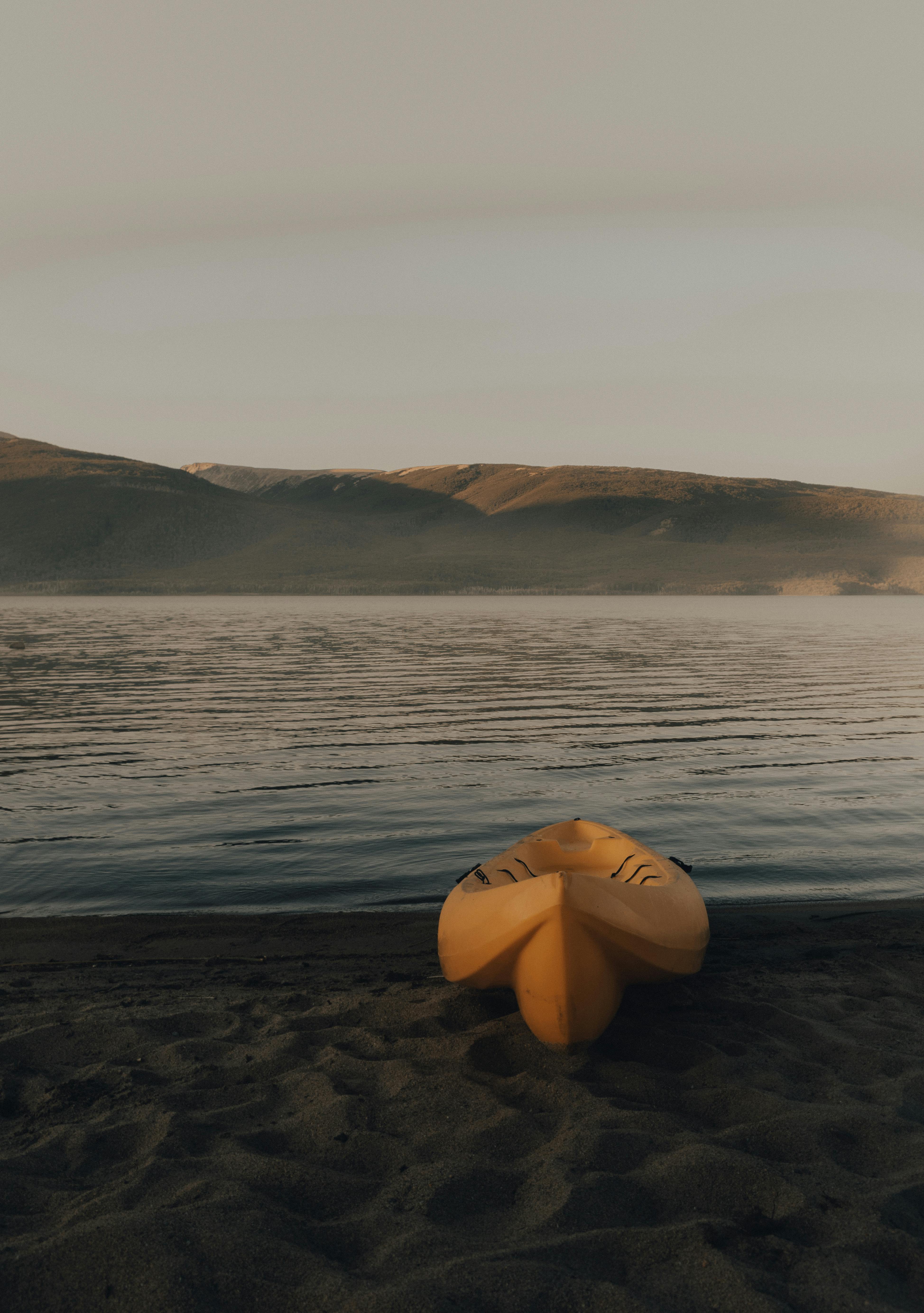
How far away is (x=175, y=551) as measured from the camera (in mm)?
179375

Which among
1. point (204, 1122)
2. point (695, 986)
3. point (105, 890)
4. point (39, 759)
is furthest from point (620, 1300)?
point (39, 759)

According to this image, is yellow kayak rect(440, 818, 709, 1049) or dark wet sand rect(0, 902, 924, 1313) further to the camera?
yellow kayak rect(440, 818, 709, 1049)

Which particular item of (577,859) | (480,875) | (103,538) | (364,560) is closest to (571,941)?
(480,875)

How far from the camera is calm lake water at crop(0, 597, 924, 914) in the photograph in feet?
34.1

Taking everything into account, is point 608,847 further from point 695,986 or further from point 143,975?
point 143,975

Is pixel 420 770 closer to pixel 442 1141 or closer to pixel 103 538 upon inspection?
pixel 442 1141

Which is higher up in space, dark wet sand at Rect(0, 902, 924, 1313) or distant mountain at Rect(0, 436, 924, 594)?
distant mountain at Rect(0, 436, 924, 594)

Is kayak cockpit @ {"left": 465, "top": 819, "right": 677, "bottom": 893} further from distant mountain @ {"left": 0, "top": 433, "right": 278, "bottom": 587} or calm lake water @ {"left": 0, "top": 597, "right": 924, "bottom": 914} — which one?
distant mountain @ {"left": 0, "top": 433, "right": 278, "bottom": 587}

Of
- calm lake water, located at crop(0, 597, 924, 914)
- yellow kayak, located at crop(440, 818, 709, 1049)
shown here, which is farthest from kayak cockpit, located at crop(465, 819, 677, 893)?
calm lake water, located at crop(0, 597, 924, 914)

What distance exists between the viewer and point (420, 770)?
1590cm

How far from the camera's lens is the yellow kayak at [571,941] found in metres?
5.61

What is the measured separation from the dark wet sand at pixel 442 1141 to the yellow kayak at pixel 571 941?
34 cm

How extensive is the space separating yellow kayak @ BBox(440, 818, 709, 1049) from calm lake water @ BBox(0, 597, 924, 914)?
3041mm

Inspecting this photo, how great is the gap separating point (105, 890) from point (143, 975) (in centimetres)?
270
